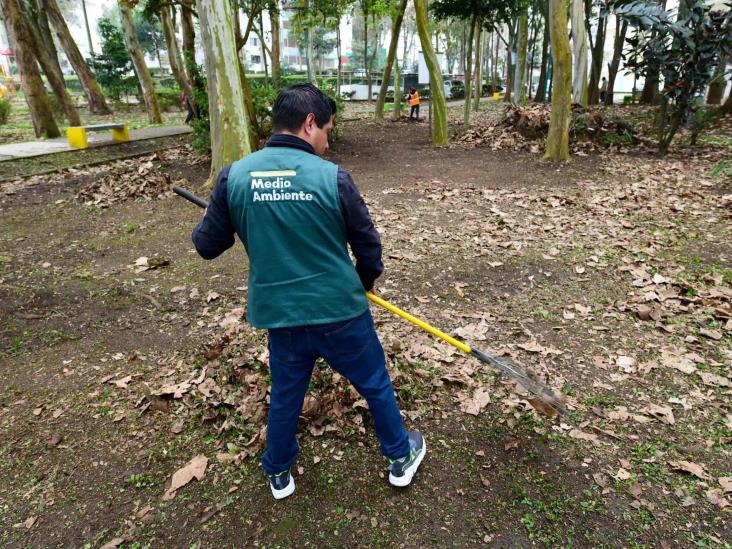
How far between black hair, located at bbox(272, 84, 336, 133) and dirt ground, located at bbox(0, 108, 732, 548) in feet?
6.23

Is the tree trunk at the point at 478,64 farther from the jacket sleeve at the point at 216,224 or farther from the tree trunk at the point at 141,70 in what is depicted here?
the jacket sleeve at the point at 216,224

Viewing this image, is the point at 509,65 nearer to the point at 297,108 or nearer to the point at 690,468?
the point at 690,468

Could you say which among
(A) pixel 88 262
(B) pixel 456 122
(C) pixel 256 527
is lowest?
(C) pixel 256 527

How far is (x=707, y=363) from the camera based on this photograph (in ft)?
11.9

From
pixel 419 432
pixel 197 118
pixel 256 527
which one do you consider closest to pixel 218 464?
pixel 256 527

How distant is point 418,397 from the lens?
3.32 metres

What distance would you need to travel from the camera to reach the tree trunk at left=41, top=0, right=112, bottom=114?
1864cm

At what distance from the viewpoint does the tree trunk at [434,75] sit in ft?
37.8

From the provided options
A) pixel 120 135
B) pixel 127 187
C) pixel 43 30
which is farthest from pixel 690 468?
pixel 43 30

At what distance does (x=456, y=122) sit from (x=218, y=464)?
659 inches

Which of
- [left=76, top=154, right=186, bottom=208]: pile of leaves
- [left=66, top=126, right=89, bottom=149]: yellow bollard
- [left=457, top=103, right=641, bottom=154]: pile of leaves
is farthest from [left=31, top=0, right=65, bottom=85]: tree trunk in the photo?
[left=457, top=103, right=641, bottom=154]: pile of leaves

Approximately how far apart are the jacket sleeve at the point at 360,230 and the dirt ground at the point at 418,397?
1265 millimetres


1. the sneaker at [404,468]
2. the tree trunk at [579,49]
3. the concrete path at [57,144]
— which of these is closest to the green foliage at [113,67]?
the concrete path at [57,144]

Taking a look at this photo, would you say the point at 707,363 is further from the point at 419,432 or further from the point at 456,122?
the point at 456,122
